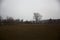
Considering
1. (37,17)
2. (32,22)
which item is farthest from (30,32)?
(37,17)

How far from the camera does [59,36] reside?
1424 millimetres

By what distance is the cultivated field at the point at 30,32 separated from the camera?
141 cm

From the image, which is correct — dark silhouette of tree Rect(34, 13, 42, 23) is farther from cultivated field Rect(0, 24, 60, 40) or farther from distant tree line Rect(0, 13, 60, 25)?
cultivated field Rect(0, 24, 60, 40)

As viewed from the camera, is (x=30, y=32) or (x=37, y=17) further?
(x=37, y=17)

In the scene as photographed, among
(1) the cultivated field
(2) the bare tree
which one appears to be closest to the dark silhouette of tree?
(2) the bare tree

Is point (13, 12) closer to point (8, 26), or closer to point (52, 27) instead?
point (8, 26)

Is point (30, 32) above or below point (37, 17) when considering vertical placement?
below

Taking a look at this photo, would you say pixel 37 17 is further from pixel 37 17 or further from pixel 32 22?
pixel 32 22

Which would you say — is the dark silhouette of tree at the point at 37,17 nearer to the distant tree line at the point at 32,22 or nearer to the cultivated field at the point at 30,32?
the distant tree line at the point at 32,22

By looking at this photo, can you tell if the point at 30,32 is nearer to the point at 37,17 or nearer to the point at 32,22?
the point at 32,22

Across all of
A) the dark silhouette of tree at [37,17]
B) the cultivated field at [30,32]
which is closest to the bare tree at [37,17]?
the dark silhouette of tree at [37,17]

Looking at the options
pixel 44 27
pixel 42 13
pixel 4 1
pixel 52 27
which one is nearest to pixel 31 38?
pixel 44 27

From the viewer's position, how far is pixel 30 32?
4.81 ft

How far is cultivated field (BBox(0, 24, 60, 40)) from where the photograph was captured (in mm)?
1406
